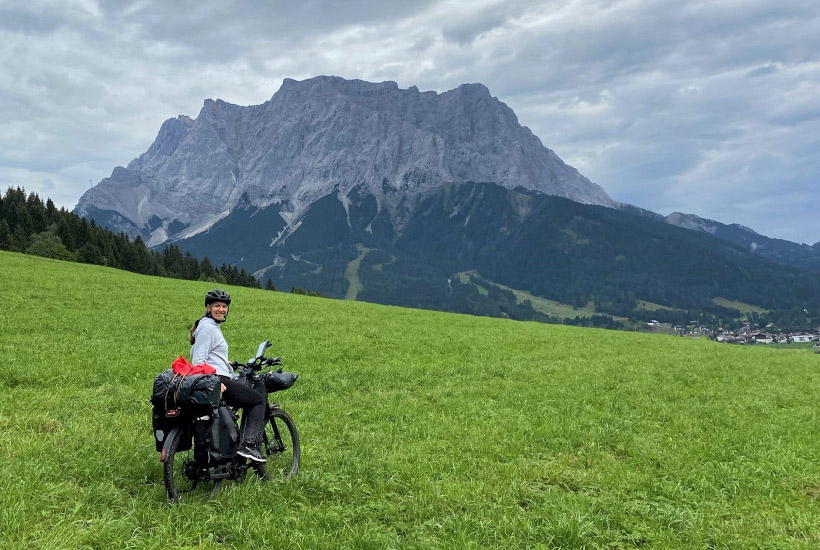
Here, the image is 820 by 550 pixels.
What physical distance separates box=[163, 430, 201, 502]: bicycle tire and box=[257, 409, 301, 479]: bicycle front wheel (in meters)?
1.41

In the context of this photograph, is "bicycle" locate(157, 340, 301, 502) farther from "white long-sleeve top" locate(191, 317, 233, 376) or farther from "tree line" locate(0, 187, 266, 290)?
"tree line" locate(0, 187, 266, 290)

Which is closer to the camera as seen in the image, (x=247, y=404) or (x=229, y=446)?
(x=229, y=446)

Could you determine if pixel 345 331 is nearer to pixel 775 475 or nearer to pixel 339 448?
pixel 339 448

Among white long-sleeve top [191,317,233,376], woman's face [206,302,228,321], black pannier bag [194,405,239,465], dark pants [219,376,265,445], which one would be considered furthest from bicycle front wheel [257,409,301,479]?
woman's face [206,302,228,321]

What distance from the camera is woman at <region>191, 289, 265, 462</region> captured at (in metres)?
8.99

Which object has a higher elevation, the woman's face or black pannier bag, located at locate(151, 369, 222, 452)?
the woman's face

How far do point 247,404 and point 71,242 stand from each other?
4518 inches

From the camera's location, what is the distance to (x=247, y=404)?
30.2ft

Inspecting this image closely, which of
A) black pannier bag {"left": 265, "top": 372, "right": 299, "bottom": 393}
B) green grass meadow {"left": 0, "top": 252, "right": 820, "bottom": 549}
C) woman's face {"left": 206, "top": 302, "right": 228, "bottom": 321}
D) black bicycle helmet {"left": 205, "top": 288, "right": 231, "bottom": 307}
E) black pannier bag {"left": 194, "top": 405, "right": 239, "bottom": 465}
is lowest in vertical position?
green grass meadow {"left": 0, "top": 252, "right": 820, "bottom": 549}

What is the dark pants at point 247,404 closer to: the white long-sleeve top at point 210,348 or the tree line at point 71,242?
the white long-sleeve top at point 210,348

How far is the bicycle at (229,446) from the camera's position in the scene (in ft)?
26.7

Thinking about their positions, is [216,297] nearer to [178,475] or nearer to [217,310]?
[217,310]

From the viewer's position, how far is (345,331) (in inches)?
1216

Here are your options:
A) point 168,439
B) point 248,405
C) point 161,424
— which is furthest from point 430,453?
point 161,424
